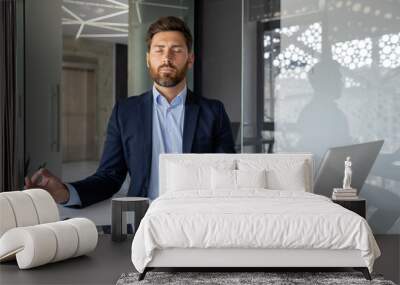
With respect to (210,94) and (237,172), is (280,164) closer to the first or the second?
(237,172)

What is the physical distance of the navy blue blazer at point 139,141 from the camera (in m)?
6.46

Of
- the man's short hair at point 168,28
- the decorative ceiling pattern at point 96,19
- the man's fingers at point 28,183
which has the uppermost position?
the decorative ceiling pattern at point 96,19

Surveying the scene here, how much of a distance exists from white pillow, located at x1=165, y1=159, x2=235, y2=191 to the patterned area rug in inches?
53.7

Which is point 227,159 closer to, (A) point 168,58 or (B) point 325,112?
(A) point 168,58

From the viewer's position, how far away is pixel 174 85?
6.73 meters

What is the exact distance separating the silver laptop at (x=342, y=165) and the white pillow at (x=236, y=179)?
1396 millimetres

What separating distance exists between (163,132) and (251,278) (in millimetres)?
2425

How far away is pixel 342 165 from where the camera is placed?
7.17 meters

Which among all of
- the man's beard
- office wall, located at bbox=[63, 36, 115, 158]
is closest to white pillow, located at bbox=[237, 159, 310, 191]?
the man's beard

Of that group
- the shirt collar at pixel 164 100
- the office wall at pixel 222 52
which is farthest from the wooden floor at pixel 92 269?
the office wall at pixel 222 52

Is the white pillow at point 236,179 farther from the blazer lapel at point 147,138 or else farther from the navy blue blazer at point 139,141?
the blazer lapel at point 147,138

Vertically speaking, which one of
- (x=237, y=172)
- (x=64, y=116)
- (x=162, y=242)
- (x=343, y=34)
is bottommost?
(x=162, y=242)

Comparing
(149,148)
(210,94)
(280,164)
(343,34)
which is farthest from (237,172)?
(343,34)

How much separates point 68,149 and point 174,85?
1439 millimetres
